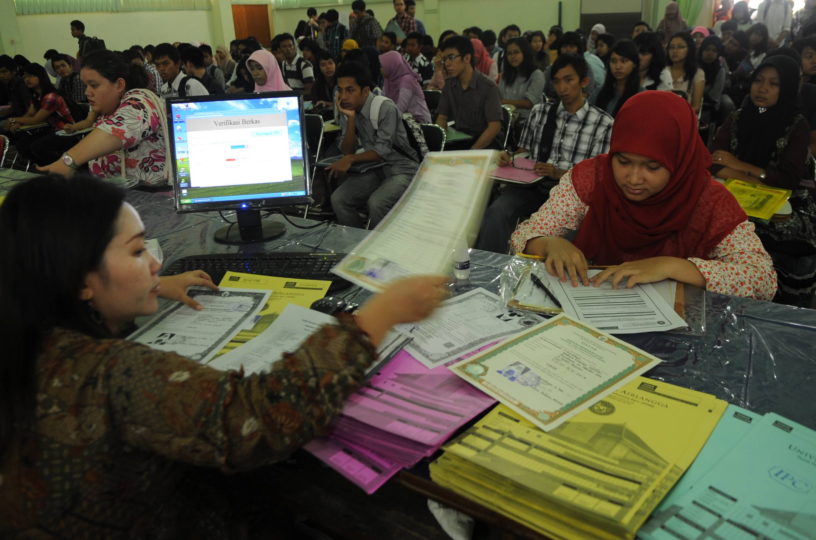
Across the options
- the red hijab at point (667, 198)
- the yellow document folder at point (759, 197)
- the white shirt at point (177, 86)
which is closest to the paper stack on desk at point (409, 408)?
the red hijab at point (667, 198)

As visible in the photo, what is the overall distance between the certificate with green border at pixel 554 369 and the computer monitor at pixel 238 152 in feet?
3.33

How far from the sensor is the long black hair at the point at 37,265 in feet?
2.38

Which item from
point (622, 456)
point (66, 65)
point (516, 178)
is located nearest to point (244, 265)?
point (622, 456)

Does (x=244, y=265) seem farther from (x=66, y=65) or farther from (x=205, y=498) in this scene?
(x=66, y=65)

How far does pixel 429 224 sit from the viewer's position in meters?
1.04

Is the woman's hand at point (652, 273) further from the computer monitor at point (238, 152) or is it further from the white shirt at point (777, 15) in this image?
the white shirt at point (777, 15)

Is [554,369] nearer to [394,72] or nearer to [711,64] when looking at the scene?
[394,72]

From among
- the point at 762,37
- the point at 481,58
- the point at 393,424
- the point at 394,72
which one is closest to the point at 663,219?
the point at 393,424

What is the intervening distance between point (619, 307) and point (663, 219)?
19.6 inches

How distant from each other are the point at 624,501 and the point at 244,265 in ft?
3.87

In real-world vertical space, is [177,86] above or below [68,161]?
above

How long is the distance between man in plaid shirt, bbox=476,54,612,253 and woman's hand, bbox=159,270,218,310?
1823 millimetres

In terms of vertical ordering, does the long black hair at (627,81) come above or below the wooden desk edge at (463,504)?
above

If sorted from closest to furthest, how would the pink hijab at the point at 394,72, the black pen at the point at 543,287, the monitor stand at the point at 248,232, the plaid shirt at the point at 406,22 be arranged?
1. the black pen at the point at 543,287
2. the monitor stand at the point at 248,232
3. the pink hijab at the point at 394,72
4. the plaid shirt at the point at 406,22
